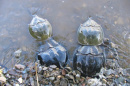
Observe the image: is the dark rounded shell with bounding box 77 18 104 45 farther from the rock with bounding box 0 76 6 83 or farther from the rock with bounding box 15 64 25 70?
the rock with bounding box 0 76 6 83

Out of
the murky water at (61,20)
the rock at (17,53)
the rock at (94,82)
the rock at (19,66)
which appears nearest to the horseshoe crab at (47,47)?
the murky water at (61,20)

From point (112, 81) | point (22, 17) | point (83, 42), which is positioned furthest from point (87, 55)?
point (22, 17)

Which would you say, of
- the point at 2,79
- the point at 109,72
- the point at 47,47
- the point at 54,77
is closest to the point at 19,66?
the point at 2,79

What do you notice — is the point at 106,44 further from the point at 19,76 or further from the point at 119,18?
the point at 19,76

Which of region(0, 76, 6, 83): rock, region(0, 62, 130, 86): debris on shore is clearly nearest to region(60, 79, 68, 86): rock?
region(0, 62, 130, 86): debris on shore

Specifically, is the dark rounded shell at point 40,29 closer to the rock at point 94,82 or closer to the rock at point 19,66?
the rock at point 19,66
